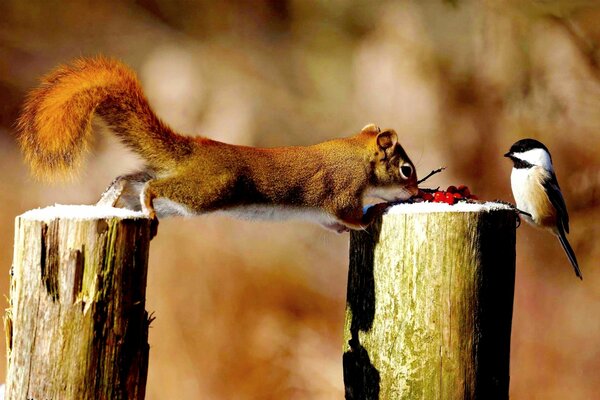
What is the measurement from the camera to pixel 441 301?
2297 mm

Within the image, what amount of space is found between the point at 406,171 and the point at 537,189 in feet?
1.78

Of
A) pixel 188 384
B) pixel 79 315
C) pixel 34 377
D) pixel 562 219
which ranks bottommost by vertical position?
pixel 188 384

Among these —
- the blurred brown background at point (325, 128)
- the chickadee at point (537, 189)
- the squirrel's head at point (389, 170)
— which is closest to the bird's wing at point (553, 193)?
the chickadee at point (537, 189)

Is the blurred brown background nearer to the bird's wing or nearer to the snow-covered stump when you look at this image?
the bird's wing

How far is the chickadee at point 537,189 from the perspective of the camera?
2.83 metres

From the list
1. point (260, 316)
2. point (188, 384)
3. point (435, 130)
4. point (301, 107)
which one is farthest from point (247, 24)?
point (188, 384)

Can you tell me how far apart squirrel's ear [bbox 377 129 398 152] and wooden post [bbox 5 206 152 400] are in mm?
938

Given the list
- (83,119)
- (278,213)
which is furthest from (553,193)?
(83,119)

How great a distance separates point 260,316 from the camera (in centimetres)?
464

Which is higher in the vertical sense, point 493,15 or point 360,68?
point 493,15

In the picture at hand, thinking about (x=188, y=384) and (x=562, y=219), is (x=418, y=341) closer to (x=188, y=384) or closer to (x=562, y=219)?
(x=562, y=219)

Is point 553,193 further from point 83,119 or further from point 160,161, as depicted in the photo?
point 83,119

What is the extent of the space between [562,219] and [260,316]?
221 centimetres

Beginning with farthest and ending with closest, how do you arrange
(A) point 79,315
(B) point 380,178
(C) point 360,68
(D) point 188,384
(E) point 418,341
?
(C) point 360,68, (D) point 188,384, (B) point 380,178, (E) point 418,341, (A) point 79,315
